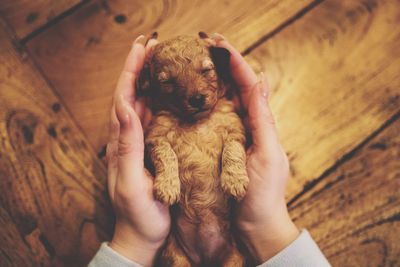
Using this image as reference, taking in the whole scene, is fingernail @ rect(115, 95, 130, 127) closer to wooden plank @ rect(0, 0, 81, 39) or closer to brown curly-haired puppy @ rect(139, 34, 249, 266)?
brown curly-haired puppy @ rect(139, 34, 249, 266)

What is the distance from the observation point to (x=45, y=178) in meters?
1.94

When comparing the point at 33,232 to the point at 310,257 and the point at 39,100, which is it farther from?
the point at 310,257

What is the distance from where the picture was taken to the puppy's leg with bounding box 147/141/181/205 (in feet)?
4.75

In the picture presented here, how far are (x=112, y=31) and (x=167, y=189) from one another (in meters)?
1.08

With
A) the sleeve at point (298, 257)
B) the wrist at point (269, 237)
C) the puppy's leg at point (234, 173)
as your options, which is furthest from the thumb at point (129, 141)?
the sleeve at point (298, 257)

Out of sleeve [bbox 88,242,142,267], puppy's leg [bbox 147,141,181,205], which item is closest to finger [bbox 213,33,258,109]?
puppy's leg [bbox 147,141,181,205]

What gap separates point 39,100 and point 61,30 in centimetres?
41

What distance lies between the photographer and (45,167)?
1.95 metres

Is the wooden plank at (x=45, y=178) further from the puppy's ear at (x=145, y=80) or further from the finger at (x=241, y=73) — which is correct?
the finger at (x=241, y=73)

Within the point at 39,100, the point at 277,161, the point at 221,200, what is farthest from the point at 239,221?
the point at 39,100

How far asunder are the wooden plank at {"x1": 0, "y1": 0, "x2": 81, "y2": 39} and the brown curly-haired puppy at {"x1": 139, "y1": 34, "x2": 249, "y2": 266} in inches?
33.8

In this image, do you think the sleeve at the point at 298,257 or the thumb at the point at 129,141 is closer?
the thumb at the point at 129,141

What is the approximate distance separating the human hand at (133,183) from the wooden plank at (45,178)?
0.22m

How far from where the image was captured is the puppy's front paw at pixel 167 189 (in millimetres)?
1445
